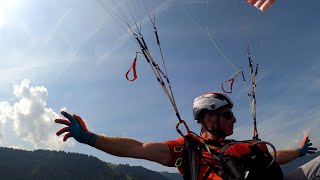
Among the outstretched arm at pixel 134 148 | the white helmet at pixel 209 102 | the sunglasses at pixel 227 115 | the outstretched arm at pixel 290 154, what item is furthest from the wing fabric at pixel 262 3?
the outstretched arm at pixel 134 148

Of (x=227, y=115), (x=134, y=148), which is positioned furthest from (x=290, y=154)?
(x=134, y=148)

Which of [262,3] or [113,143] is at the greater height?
[262,3]

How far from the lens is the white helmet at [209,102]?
22.4 ft

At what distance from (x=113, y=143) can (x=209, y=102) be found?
7.72ft

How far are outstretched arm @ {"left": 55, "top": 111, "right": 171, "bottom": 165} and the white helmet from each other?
1.50m

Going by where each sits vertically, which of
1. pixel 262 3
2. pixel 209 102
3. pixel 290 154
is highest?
pixel 262 3

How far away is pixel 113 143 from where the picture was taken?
5547 millimetres

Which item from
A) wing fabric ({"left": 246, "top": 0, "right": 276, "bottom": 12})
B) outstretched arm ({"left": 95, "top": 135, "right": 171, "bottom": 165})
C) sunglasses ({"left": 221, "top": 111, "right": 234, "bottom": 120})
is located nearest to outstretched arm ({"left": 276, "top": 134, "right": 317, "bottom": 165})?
sunglasses ({"left": 221, "top": 111, "right": 234, "bottom": 120})

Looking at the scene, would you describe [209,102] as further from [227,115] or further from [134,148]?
[134,148]

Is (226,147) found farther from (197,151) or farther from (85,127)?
(85,127)

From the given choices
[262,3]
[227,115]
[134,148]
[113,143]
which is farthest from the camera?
[262,3]

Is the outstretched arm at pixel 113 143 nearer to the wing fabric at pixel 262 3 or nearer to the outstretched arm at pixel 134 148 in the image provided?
the outstretched arm at pixel 134 148

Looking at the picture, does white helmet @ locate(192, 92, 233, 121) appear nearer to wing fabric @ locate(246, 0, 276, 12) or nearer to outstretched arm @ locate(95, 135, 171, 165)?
outstretched arm @ locate(95, 135, 171, 165)

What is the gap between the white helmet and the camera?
6.84 m
